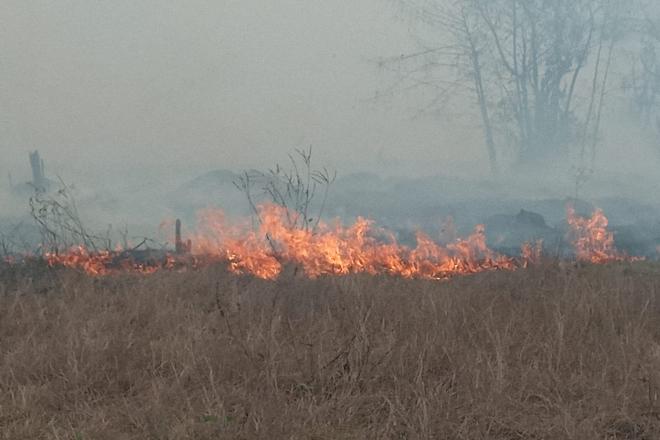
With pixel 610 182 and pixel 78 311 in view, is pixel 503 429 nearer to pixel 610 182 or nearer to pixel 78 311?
pixel 78 311

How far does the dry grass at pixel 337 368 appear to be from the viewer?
361cm

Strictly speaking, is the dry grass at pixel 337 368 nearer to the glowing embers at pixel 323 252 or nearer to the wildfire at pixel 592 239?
the glowing embers at pixel 323 252

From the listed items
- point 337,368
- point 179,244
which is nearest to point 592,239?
point 179,244

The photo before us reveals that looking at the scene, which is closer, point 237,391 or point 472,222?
point 237,391

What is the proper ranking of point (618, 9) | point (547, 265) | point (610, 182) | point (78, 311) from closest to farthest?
point (78, 311) < point (547, 265) < point (618, 9) < point (610, 182)

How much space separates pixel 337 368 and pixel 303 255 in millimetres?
4679

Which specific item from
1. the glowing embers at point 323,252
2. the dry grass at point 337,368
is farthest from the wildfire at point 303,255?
the dry grass at point 337,368

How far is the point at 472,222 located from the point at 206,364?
17476 mm

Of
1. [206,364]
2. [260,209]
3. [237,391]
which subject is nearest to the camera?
[237,391]

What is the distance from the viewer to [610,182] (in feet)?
106

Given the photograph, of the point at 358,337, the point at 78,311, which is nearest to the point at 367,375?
the point at 358,337

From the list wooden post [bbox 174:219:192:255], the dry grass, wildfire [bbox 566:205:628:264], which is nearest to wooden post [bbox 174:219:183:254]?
wooden post [bbox 174:219:192:255]

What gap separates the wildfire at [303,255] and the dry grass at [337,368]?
254 cm

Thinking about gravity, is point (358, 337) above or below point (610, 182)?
below
